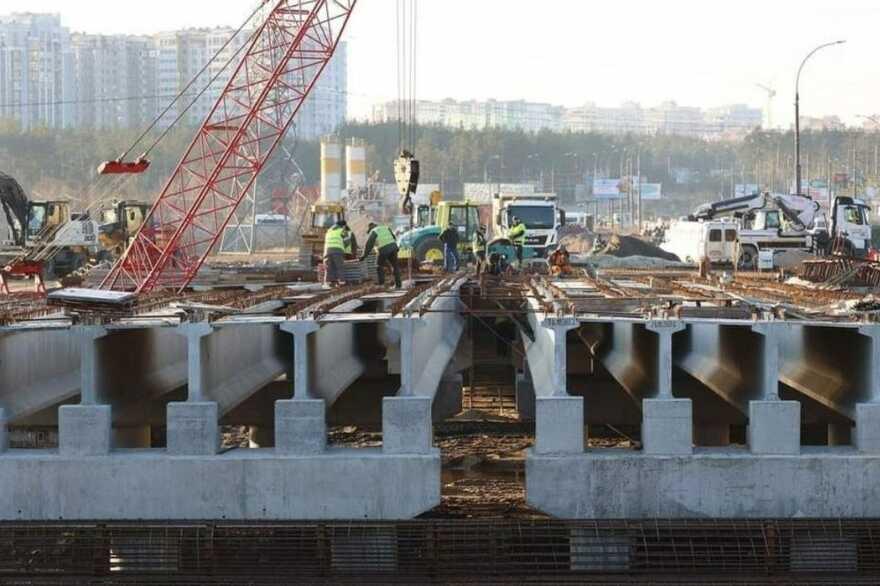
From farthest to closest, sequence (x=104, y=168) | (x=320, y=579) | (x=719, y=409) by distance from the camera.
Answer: (x=104, y=168) → (x=719, y=409) → (x=320, y=579)

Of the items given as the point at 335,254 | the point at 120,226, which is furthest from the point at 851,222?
the point at 335,254

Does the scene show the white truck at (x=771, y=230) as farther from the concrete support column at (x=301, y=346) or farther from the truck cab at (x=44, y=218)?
the concrete support column at (x=301, y=346)

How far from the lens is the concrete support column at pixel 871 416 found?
1439 centimetres

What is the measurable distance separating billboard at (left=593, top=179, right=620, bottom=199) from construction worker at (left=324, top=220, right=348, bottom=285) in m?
117

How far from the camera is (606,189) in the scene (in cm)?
14338

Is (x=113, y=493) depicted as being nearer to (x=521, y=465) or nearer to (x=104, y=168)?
(x=521, y=465)

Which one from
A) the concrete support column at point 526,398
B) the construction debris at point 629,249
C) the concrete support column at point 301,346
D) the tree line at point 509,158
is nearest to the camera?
the concrete support column at point 301,346

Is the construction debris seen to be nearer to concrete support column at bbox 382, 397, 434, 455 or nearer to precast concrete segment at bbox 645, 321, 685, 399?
precast concrete segment at bbox 645, 321, 685, 399

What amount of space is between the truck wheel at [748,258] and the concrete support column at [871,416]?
3856 cm

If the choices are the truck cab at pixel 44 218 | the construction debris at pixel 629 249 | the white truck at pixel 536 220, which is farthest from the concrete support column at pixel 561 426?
the construction debris at pixel 629 249

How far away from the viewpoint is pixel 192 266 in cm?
3747

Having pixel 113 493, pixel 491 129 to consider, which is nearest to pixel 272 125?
pixel 113 493

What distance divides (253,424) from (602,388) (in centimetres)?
495

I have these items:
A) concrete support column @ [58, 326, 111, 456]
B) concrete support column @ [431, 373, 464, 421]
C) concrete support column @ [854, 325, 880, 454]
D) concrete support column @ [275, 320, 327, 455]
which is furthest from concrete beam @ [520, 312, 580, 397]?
concrete support column @ [58, 326, 111, 456]
